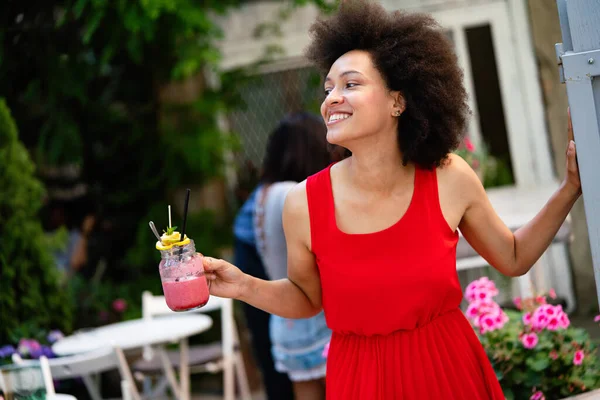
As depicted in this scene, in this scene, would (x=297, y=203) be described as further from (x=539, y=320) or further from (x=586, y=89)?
(x=539, y=320)

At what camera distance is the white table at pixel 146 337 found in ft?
14.3

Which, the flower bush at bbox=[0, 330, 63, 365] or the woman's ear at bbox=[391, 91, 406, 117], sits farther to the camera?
the flower bush at bbox=[0, 330, 63, 365]

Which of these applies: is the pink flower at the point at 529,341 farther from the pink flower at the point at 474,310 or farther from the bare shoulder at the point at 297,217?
the bare shoulder at the point at 297,217

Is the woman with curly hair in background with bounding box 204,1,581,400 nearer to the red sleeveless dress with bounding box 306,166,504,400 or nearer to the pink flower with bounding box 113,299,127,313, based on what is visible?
the red sleeveless dress with bounding box 306,166,504,400

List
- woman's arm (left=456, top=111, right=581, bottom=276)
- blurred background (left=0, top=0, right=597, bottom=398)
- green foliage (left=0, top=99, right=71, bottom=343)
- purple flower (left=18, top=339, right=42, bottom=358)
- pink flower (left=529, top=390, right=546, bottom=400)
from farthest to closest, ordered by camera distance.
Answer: blurred background (left=0, top=0, right=597, bottom=398), green foliage (left=0, top=99, right=71, bottom=343), purple flower (left=18, top=339, right=42, bottom=358), pink flower (left=529, top=390, right=546, bottom=400), woman's arm (left=456, top=111, right=581, bottom=276)

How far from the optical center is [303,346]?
3971mm

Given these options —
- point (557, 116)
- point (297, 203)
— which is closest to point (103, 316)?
point (557, 116)

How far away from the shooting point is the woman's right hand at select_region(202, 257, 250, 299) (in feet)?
7.48

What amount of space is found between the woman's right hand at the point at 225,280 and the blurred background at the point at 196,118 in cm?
302

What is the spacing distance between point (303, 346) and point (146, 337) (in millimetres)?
935

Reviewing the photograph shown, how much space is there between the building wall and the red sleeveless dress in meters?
3.90

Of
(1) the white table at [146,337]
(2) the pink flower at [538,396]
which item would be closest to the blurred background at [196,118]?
(1) the white table at [146,337]

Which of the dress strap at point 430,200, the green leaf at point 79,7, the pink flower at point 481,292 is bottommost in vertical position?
the pink flower at point 481,292

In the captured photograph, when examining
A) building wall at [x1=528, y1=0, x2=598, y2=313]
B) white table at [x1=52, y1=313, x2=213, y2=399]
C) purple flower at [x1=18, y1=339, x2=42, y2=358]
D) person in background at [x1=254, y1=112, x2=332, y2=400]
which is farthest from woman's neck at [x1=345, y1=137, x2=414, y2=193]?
building wall at [x1=528, y1=0, x2=598, y2=313]
